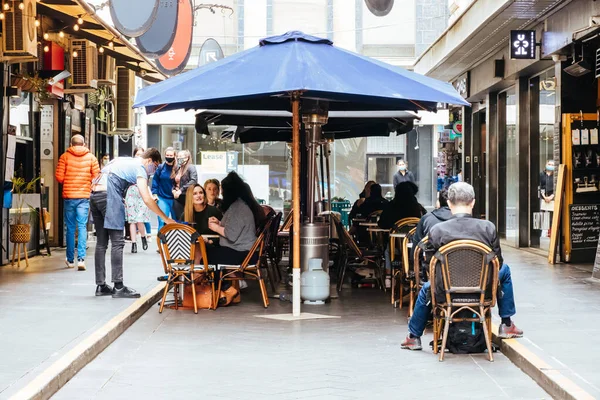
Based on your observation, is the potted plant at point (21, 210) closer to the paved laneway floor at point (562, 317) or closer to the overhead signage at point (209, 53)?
the paved laneway floor at point (562, 317)

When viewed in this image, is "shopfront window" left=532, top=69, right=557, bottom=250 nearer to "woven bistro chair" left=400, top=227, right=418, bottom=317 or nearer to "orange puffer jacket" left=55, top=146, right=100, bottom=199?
"woven bistro chair" left=400, top=227, right=418, bottom=317

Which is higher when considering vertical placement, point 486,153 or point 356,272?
point 486,153

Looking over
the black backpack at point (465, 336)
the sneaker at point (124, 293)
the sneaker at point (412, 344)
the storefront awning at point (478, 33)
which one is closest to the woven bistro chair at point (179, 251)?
the sneaker at point (124, 293)

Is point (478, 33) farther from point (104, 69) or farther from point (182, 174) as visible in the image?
point (104, 69)

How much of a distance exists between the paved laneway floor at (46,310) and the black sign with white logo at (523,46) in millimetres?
7267

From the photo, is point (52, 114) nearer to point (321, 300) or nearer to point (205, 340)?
point (321, 300)

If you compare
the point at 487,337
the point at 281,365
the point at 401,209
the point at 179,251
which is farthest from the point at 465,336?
the point at 401,209

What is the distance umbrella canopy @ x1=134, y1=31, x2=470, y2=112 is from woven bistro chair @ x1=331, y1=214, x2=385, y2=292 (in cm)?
212

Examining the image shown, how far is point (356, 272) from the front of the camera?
13.0 m

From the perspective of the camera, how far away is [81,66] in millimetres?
17328

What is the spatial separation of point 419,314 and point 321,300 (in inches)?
127

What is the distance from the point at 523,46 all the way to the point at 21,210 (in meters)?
9.05

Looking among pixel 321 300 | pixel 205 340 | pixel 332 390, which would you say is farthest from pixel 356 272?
pixel 332 390

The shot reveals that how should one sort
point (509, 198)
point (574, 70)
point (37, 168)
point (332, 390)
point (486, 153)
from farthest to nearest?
point (486, 153)
point (509, 198)
point (37, 168)
point (574, 70)
point (332, 390)
